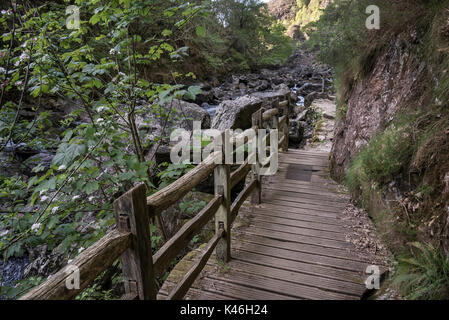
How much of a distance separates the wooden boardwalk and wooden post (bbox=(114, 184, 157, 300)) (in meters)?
0.86

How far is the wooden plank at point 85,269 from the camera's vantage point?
3.54ft

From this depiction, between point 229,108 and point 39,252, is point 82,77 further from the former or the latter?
point 229,108

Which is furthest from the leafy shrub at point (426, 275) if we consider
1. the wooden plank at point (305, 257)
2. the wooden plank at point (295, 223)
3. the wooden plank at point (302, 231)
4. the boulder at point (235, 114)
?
the boulder at point (235, 114)

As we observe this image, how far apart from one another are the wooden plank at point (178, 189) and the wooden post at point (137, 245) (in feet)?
0.46

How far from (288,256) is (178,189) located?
1.75 metres

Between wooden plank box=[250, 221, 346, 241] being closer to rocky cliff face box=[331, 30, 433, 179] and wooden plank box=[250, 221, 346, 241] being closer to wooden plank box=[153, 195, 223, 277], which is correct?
wooden plank box=[153, 195, 223, 277]

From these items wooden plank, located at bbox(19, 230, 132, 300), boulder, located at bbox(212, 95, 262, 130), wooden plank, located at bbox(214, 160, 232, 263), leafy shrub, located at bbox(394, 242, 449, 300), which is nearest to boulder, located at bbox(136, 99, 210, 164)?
boulder, located at bbox(212, 95, 262, 130)

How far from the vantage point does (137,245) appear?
155cm

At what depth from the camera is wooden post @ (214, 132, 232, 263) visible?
2809 millimetres

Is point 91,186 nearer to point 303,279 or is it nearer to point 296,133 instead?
point 303,279

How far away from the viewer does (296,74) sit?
3191 centimetres

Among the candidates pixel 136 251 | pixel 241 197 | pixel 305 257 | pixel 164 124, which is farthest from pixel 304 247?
pixel 164 124

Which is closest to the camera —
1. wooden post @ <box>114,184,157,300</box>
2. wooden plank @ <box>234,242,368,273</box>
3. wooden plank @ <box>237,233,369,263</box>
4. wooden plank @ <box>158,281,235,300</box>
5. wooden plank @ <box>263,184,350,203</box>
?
wooden post @ <box>114,184,157,300</box>
